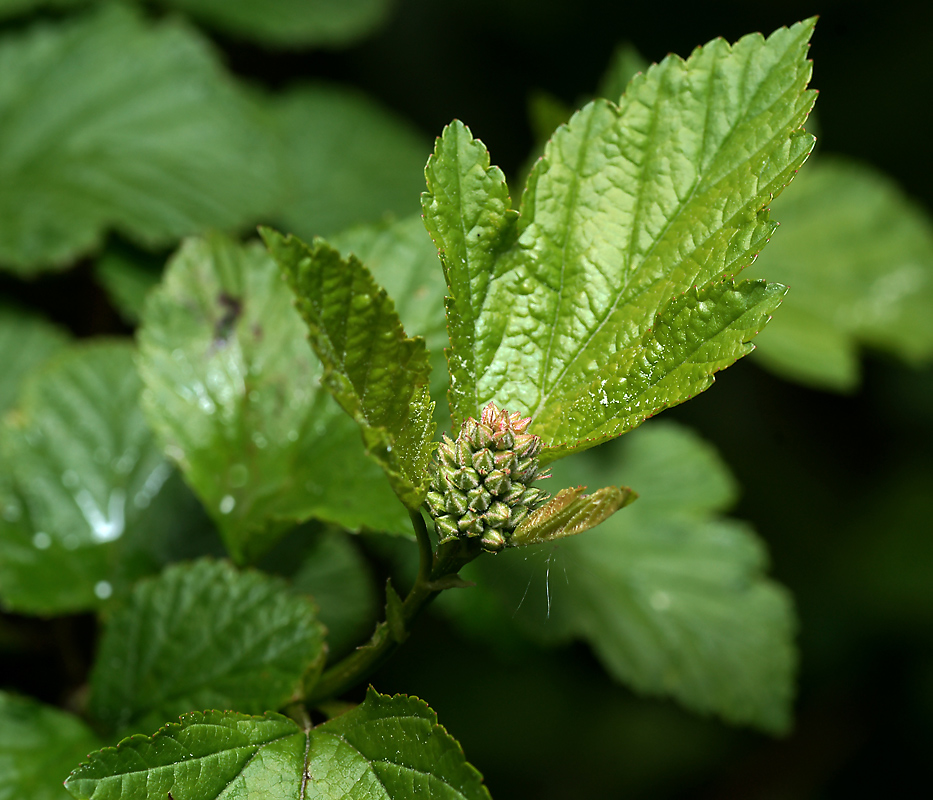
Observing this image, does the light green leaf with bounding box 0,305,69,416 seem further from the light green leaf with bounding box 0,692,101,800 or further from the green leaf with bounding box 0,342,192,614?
the light green leaf with bounding box 0,692,101,800

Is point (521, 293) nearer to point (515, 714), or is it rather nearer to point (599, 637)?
point (599, 637)

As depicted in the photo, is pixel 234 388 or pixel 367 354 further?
pixel 234 388

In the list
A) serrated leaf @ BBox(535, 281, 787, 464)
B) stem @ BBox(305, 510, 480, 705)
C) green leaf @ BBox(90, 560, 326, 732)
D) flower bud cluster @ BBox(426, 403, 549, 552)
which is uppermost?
serrated leaf @ BBox(535, 281, 787, 464)

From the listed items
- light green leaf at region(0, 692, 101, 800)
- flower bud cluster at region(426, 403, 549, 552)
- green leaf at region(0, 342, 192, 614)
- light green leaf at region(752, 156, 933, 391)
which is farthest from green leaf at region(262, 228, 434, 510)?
light green leaf at region(752, 156, 933, 391)

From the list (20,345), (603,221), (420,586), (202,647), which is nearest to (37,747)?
(202,647)

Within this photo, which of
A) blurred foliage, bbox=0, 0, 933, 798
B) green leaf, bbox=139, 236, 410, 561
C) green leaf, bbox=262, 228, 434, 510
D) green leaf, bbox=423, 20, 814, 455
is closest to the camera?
green leaf, bbox=262, 228, 434, 510

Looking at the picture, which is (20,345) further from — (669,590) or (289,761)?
(669,590)
